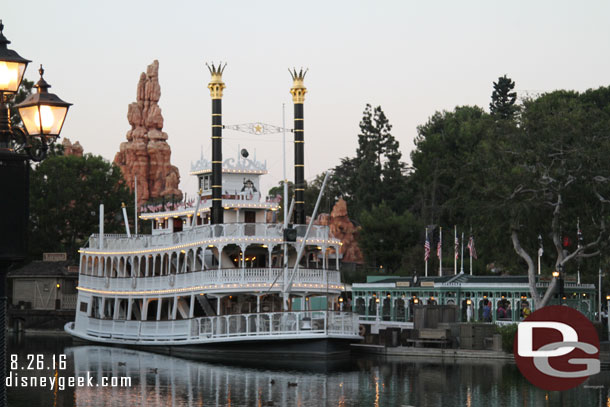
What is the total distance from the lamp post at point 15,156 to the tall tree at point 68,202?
2882 inches

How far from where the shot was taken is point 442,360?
40.2 metres

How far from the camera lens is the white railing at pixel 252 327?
131 ft

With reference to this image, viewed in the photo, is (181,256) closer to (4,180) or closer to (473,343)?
(473,343)

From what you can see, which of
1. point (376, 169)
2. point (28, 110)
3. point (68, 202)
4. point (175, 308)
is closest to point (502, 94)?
point (376, 169)

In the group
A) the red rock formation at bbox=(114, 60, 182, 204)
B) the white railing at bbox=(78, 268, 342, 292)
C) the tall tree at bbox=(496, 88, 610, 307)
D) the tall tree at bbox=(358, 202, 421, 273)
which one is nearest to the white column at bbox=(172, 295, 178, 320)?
the white railing at bbox=(78, 268, 342, 292)

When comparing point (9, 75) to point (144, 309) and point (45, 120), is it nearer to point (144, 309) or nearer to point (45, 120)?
point (45, 120)

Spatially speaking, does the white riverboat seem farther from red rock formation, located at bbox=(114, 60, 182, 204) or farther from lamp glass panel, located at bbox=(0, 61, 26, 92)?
red rock formation, located at bbox=(114, 60, 182, 204)

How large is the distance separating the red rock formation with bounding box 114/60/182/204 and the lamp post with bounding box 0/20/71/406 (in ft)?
368

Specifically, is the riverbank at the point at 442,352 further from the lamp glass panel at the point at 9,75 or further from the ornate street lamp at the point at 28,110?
the lamp glass panel at the point at 9,75

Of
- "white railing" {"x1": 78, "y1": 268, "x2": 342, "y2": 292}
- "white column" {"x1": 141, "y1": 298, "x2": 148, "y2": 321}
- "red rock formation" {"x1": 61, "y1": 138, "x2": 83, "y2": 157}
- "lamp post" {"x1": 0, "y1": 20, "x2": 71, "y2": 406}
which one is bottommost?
"white column" {"x1": 141, "y1": 298, "x2": 148, "y2": 321}

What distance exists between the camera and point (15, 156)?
31.1 feet

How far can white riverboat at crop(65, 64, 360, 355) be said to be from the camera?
40.7 meters

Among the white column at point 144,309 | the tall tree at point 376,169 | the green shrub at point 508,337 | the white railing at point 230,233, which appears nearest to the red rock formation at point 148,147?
the tall tree at point 376,169

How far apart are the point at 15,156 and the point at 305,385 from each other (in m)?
23.4
